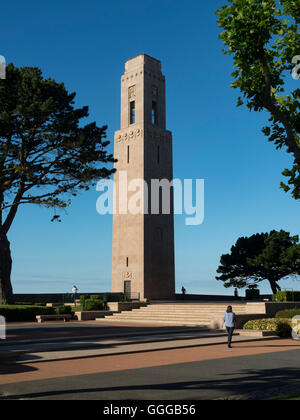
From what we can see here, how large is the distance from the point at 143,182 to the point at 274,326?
82.2 feet

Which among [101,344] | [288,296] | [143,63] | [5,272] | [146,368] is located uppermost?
[143,63]

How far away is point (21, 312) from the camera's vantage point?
3177 centimetres

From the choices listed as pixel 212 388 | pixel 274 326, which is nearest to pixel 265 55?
pixel 212 388

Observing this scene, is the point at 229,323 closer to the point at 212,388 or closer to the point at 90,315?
the point at 212,388

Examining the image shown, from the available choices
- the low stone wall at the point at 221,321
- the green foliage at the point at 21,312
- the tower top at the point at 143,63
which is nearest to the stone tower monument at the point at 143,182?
the tower top at the point at 143,63

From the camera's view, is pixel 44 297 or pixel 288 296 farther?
pixel 44 297

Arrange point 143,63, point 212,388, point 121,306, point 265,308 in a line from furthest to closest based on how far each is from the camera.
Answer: point 143,63
point 121,306
point 265,308
point 212,388

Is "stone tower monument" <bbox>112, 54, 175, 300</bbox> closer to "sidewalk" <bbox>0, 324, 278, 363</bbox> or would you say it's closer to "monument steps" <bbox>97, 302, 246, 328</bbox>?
"monument steps" <bbox>97, 302, 246, 328</bbox>

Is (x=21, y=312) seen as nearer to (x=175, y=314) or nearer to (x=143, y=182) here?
(x=175, y=314)

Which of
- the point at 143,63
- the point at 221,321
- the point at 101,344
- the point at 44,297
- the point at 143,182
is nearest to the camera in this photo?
the point at 101,344

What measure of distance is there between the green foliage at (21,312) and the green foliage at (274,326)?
15355 millimetres

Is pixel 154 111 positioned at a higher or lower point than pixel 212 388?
higher

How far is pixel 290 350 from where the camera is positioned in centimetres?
1764

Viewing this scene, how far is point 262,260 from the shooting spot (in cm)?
5166
